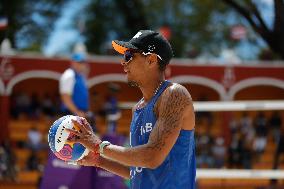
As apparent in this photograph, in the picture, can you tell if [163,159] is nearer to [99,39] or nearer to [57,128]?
[57,128]

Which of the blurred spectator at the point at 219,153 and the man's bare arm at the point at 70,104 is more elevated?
the man's bare arm at the point at 70,104

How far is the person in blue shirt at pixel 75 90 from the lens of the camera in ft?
26.8

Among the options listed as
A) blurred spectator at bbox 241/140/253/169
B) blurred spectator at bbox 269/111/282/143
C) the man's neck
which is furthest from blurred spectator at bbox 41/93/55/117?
the man's neck

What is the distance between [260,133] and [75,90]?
14142mm

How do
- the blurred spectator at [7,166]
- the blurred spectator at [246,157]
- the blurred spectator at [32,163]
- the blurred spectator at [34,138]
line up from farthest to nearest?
1. the blurred spectator at [34,138]
2. the blurred spectator at [32,163]
3. the blurred spectator at [246,157]
4. the blurred spectator at [7,166]

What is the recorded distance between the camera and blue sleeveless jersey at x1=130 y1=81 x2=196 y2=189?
341cm

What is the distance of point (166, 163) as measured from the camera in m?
3.41

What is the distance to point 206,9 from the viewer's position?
38625 mm

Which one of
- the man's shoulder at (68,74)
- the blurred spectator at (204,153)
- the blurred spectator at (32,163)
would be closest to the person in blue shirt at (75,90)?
the man's shoulder at (68,74)

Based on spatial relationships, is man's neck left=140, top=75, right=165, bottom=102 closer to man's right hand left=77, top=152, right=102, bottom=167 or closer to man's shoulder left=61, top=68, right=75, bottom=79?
man's right hand left=77, top=152, right=102, bottom=167

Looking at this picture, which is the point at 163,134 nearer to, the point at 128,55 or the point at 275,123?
the point at 128,55

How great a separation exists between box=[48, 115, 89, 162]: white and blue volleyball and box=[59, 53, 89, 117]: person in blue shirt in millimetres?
4492

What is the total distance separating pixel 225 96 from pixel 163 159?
20328mm

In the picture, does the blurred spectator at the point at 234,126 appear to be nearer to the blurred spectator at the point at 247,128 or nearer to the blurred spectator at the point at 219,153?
the blurred spectator at the point at 247,128
